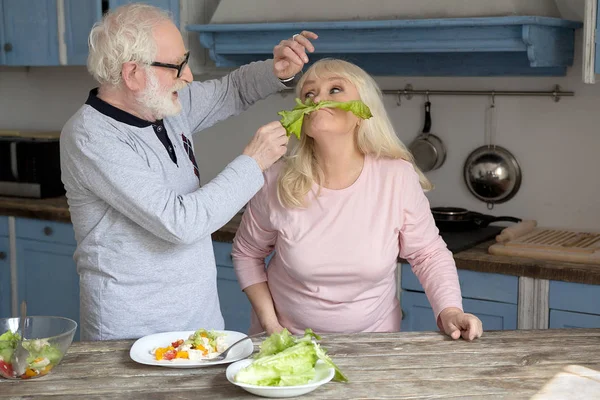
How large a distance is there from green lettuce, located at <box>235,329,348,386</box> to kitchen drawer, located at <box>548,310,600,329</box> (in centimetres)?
150

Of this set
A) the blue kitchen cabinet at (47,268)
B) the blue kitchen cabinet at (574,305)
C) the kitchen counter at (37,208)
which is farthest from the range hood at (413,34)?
the blue kitchen cabinet at (47,268)

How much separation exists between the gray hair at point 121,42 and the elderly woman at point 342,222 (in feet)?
1.66

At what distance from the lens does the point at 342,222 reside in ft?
7.89

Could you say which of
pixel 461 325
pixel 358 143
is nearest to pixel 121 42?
pixel 358 143

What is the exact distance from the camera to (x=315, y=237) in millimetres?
2404

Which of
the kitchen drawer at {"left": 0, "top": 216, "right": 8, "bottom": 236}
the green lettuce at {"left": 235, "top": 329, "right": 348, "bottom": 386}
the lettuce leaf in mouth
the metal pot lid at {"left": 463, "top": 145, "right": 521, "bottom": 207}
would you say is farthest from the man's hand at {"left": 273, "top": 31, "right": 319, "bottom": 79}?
the kitchen drawer at {"left": 0, "top": 216, "right": 8, "bottom": 236}

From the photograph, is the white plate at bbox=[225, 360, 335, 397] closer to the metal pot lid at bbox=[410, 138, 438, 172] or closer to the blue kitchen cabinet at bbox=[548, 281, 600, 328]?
the blue kitchen cabinet at bbox=[548, 281, 600, 328]

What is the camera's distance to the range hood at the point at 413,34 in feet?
10.5

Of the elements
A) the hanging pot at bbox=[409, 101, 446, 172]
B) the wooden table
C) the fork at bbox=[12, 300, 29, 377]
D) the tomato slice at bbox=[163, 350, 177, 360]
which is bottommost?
the wooden table

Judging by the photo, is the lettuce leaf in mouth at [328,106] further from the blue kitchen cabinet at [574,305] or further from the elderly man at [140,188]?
the blue kitchen cabinet at [574,305]

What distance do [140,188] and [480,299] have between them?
5.29ft

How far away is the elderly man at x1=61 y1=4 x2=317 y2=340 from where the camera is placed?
6.84 ft

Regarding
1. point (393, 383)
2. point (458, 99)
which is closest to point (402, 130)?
point (458, 99)

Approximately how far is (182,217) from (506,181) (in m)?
1.98
